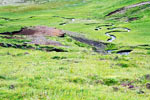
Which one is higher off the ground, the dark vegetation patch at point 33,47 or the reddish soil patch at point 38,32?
the reddish soil patch at point 38,32

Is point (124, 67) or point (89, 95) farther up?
point (89, 95)

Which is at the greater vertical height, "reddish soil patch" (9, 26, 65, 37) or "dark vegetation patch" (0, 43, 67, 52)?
"reddish soil patch" (9, 26, 65, 37)

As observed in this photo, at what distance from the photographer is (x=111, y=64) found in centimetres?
2389

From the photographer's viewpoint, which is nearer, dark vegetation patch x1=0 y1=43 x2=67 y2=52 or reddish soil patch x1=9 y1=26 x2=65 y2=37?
Answer: dark vegetation patch x1=0 y1=43 x2=67 y2=52

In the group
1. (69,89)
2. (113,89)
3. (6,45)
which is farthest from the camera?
(6,45)

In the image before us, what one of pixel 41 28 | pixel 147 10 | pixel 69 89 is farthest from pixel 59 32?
pixel 147 10

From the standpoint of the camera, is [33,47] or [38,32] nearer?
[33,47]

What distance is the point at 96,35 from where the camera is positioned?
2768 inches

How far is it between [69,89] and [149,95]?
4.62 meters

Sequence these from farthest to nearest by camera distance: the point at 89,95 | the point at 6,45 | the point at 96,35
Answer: the point at 96,35 → the point at 6,45 → the point at 89,95

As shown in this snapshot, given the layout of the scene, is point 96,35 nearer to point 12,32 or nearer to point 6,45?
point 12,32

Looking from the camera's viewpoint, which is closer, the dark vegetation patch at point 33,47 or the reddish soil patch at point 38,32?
the dark vegetation patch at point 33,47

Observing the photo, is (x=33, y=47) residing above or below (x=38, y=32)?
below

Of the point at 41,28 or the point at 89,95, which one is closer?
the point at 89,95
